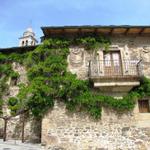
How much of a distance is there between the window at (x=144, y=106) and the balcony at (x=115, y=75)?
93cm

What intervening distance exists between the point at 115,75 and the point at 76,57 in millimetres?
2524

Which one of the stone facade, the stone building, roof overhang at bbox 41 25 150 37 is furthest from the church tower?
the stone facade

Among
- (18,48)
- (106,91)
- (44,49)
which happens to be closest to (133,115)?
(106,91)

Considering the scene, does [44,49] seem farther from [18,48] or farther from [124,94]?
[124,94]

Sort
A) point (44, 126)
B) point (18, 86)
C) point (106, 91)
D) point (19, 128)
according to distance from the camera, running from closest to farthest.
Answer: point (44, 126), point (106, 91), point (19, 128), point (18, 86)

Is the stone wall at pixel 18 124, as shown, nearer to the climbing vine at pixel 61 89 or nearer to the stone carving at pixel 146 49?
the climbing vine at pixel 61 89

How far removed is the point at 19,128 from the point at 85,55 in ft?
18.1

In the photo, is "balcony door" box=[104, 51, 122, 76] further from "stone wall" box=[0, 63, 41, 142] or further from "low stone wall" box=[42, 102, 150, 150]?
"stone wall" box=[0, 63, 41, 142]

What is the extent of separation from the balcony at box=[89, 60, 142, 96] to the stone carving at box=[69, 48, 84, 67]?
687 millimetres

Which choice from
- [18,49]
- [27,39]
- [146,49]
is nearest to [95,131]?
[146,49]

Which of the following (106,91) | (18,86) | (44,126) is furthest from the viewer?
(18,86)

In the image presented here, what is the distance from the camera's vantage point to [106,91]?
38.5 feet

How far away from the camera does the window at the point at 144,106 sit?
37.6ft

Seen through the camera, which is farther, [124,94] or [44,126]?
[124,94]
